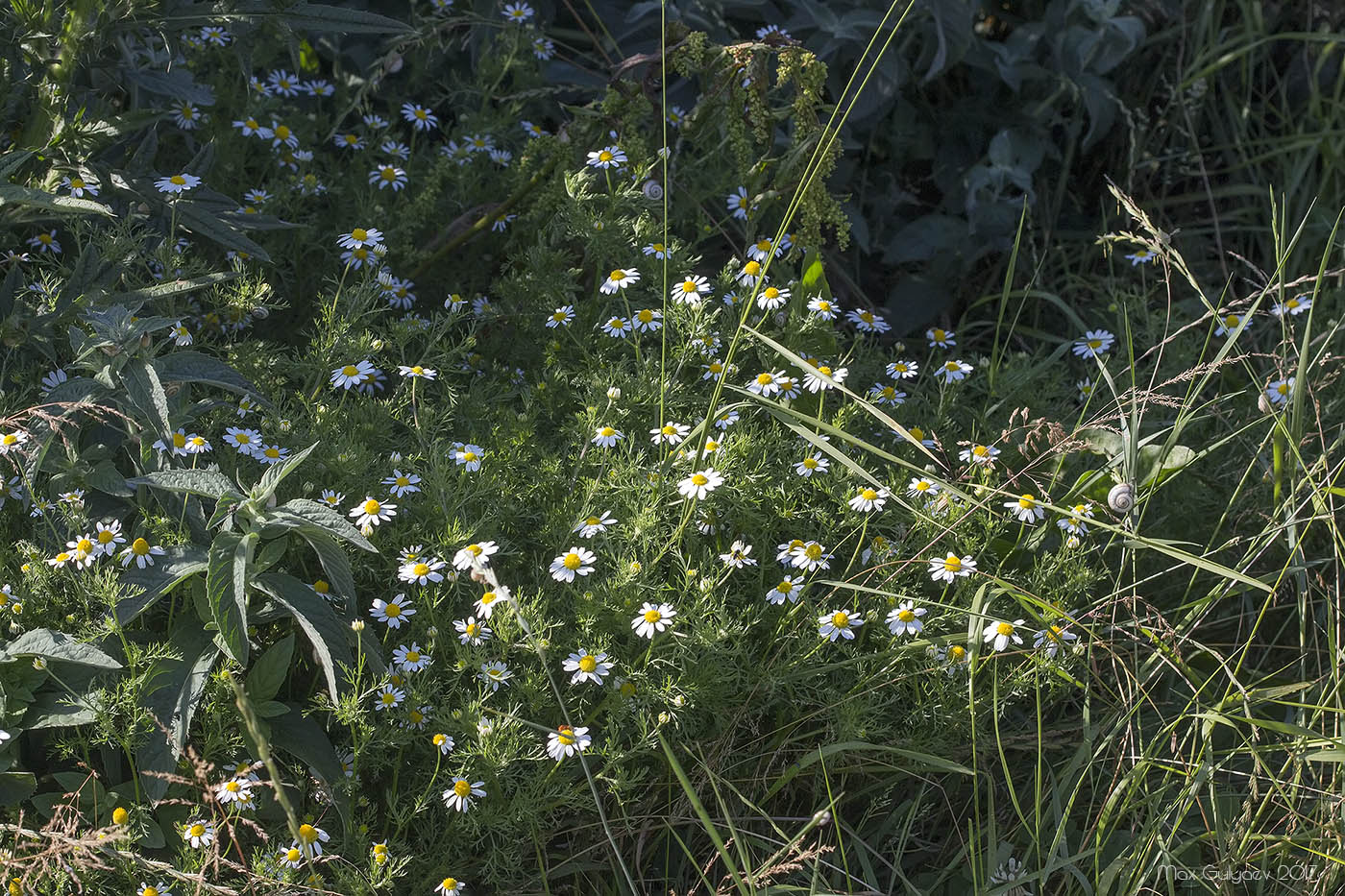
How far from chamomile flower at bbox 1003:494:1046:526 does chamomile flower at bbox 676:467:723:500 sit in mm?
494

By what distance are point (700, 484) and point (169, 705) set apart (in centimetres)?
82

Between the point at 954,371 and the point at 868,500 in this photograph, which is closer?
the point at 868,500

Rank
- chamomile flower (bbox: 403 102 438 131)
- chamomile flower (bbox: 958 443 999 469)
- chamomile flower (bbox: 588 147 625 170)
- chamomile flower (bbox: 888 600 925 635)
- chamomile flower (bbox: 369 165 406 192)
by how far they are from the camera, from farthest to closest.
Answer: chamomile flower (bbox: 403 102 438 131)
chamomile flower (bbox: 369 165 406 192)
chamomile flower (bbox: 588 147 625 170)
chamomile flower (bbox: 958 443 999 469)
chamomile flower (bbox: 888 600 925 635)

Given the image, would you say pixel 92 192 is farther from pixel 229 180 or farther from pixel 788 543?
pixel 788 543

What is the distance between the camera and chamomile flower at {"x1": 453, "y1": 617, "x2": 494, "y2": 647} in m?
1.78

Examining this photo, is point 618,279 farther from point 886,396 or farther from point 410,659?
point 410,659

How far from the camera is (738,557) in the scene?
1.97 metres

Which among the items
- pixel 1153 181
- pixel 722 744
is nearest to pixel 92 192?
pixel 722 744

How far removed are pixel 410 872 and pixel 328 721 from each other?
245mm

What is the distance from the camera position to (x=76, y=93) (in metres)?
2.28

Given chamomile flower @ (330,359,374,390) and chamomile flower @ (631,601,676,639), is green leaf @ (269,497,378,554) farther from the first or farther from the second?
chamomile flower @ (330,359,374,390)

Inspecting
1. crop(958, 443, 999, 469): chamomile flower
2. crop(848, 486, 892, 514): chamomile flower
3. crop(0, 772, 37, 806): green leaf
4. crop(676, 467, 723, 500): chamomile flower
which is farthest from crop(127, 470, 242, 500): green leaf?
crop(958, 443, 999, 469): chamomile flower

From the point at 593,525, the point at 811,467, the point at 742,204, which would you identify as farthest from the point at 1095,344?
the point at 593,525

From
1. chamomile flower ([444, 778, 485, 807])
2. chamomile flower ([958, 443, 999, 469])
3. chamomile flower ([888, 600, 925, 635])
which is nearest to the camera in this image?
chamomile flower ([444, 778, 485, 807])
